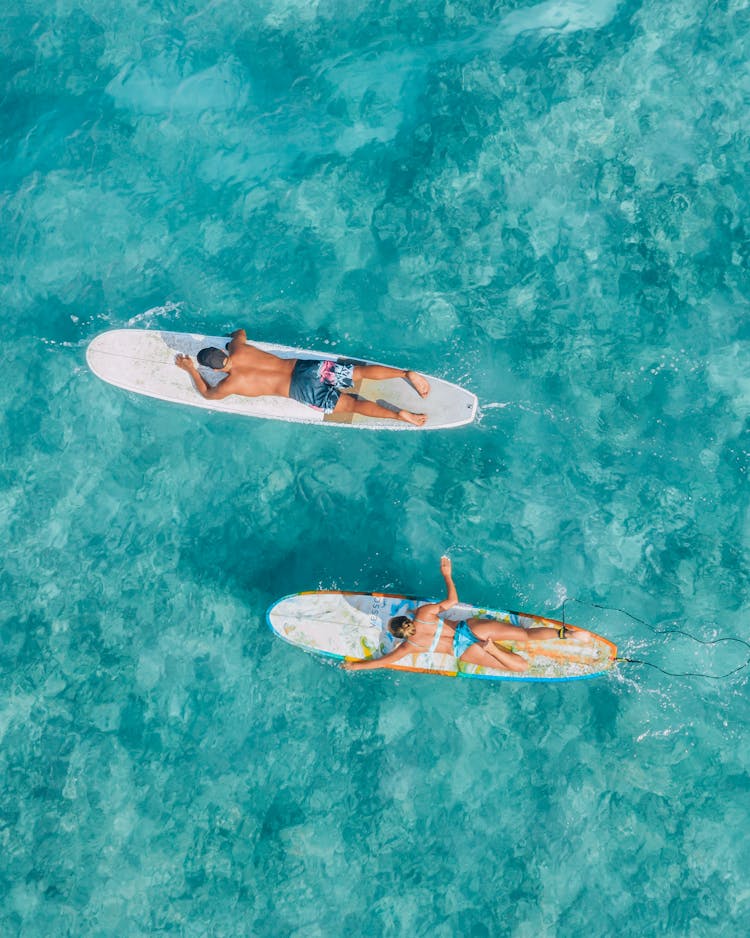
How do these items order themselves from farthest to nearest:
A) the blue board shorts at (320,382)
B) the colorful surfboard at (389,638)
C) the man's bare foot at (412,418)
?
the blue board shorts at (320,382) < the man's bare foot at (412,418) < the colorful surfboard at (389,638)

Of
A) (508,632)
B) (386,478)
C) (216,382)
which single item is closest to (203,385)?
(216,382)

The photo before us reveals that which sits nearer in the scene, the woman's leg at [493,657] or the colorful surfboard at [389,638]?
the woman's leg at [493,657]

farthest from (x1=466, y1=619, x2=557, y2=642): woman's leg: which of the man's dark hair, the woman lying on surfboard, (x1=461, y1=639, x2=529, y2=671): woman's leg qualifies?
the man's dark hair

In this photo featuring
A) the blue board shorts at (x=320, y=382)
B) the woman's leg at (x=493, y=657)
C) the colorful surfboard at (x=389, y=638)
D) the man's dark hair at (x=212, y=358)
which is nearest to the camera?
the woman's leg at (x=493, y=657)

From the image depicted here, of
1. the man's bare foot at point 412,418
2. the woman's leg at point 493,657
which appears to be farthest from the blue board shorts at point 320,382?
the woman's leg at point 493,657

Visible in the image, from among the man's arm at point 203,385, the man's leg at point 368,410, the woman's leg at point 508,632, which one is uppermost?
the man's arm at point 203,385

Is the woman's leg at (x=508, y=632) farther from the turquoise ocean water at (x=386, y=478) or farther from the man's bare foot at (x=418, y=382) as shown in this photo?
the man's bare foot at (x=418, y=382)
